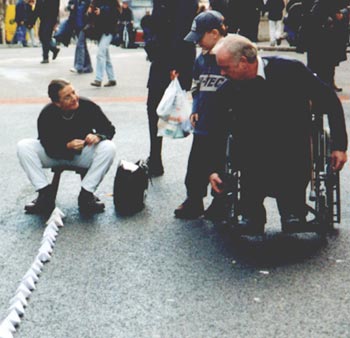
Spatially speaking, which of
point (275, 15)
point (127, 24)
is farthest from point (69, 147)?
point (127, 24)

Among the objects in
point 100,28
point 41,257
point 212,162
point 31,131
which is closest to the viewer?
point 41,257

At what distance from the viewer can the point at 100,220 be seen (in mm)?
6820

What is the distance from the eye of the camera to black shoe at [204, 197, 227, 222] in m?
6.63

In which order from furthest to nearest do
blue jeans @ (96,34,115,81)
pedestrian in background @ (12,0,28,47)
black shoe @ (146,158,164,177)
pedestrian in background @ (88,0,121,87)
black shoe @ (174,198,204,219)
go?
pedestrian in background @ (12,0,28,47), pedestrian in background @ (88,0,121,87), blue jeans @ (96,34,115,81), black shoe @ (146,158,164,177), black shoe @ (174,198,204,219)

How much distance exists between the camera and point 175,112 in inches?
288

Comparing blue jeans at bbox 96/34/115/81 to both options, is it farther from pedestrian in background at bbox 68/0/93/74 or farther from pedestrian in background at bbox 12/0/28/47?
pedestrian in background at bbox 12/0/28/47

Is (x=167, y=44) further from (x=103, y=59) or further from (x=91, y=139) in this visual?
(x=103, y=59)

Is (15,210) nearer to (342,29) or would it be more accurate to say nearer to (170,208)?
(170,208)

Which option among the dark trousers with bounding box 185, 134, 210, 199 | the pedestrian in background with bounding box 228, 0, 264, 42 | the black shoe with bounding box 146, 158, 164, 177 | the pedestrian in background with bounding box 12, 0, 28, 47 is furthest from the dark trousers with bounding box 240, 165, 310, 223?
the pedestrian in background with bounding box 12, 0, 28, 47

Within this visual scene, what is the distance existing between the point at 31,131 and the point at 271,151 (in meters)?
→ 5.62

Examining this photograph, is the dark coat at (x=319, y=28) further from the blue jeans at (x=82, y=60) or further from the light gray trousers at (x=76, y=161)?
the blue jeans at (x=82, y=60)

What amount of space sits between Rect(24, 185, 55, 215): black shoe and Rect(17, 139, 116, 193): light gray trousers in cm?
6

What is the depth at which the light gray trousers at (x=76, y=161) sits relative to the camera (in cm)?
699

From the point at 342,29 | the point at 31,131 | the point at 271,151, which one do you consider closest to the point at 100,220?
the point at 271,151
